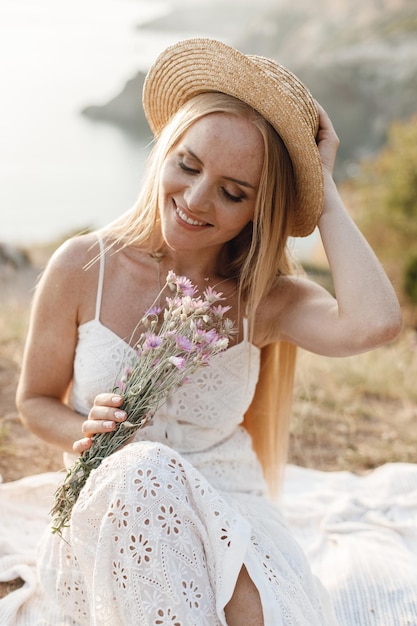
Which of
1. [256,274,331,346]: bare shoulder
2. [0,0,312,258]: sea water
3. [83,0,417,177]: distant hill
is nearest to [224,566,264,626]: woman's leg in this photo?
[256,274,331,346]: bare shoulder

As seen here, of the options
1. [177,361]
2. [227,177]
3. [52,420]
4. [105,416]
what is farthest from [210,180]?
[52,420]

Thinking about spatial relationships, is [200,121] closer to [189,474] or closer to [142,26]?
[189,474]

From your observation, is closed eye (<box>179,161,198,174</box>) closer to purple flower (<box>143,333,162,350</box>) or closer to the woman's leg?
purple flower (<box>143,333,162,350</box>)

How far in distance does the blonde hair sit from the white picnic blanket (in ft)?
1.49

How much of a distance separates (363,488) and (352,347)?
1441 mm

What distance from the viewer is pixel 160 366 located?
198 centimetres

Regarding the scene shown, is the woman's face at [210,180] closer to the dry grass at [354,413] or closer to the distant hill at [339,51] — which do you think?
the dry grass at [354,413]

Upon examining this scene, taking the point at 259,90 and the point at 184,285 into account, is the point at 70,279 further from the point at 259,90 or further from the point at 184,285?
the point at 259,90

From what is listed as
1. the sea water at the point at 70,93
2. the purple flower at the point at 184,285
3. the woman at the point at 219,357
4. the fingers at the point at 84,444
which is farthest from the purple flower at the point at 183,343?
the sea water at the point at 70,93

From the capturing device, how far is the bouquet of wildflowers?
1957mm

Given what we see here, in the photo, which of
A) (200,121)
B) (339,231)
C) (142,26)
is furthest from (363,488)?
(142,26)

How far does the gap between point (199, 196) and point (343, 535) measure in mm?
1742

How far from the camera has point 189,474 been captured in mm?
2023

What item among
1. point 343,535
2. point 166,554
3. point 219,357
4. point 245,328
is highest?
point 245,328
